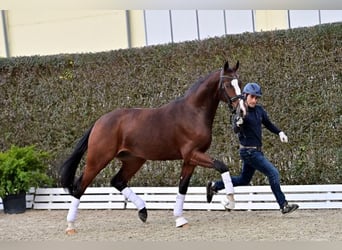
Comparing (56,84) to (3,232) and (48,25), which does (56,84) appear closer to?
(48,25)

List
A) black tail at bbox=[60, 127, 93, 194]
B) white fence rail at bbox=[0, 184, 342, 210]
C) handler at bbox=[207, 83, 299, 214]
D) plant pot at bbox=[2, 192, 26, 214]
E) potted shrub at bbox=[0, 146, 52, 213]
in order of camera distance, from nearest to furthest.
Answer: handler at bbox=[207, 83, 299, 214], black tail at bbox=[60, 127, 93, 194], white fence rail at bbox=[0, 184, 342, 210], potted shrub at bbox=[0, 146, 52, 213], plant pot at bbox=[2, 192, 26, 214]

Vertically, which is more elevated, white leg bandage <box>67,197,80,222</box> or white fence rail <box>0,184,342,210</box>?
white leg bandage <box>67,197,80,222</box>

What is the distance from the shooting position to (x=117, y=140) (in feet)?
18.6

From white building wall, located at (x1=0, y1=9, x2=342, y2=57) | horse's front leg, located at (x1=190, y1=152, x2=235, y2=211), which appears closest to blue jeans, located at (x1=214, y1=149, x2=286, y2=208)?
horse's front leg, located at (x1=190, y1=152, x2=235, y2=211)

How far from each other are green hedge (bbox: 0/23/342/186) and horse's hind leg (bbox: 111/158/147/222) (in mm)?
1791

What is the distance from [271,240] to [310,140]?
3.63 m

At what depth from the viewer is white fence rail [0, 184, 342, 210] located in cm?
644

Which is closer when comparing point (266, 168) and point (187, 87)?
point (266, 168)

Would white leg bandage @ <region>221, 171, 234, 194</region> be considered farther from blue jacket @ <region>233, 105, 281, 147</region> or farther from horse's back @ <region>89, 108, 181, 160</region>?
horse's back @ <region>89, 108, 181, 160</region>

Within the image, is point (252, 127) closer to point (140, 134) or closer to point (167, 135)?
point (167, 135)

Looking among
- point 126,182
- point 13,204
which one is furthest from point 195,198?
point 13,204

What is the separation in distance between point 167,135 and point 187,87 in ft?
12.0

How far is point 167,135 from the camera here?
18.1ft

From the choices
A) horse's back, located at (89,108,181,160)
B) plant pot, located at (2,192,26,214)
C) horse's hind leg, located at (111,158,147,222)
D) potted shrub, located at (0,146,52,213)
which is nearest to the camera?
horse's back, located at (89,108,181,160)
